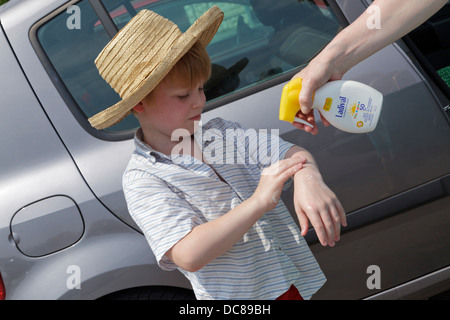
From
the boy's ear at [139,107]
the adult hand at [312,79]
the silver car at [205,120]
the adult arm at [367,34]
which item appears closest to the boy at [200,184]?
the boy's ear at [139,107]

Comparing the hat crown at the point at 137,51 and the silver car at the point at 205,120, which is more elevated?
the hat crown at the point at 137,51

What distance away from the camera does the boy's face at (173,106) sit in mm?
1540

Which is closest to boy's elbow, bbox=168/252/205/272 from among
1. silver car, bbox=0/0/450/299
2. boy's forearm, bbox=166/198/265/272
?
boy's forearm, bbox=166/198/265/272

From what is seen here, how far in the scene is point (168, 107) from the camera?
60.9 inches

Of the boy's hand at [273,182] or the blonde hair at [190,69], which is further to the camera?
the blonde hair at [190,69]

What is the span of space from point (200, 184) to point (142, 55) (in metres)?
0.38

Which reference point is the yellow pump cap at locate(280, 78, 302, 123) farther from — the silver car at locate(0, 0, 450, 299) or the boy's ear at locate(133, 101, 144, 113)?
the silver car at locate(0, 0, 450, 299)

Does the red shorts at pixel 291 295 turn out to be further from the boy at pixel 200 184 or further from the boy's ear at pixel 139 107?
the boy's ear at pixel 139 107

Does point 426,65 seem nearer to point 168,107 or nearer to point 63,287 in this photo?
point 168,107

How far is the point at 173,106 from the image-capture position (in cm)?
154

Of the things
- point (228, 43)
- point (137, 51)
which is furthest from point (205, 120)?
point (137, 51)

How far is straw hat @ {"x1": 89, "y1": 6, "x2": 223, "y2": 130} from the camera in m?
1.48

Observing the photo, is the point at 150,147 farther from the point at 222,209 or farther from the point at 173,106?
the point at 222,209

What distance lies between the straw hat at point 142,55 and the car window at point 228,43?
1.94 feet
